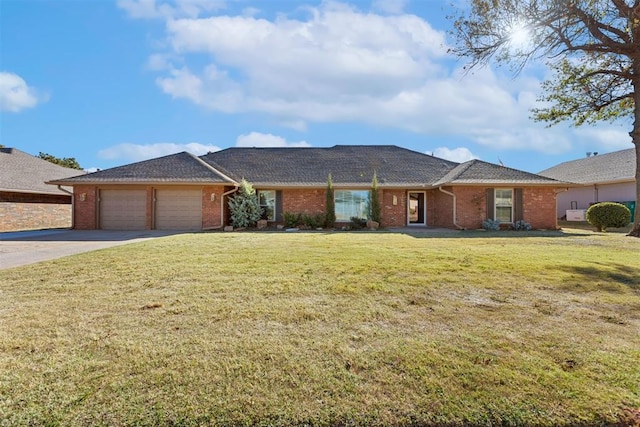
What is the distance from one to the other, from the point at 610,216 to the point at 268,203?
54.4 feet

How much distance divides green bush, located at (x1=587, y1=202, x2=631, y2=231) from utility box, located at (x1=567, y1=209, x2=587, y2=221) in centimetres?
582

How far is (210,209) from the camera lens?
16.2 meters

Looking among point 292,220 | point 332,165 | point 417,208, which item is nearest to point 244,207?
point 292,220

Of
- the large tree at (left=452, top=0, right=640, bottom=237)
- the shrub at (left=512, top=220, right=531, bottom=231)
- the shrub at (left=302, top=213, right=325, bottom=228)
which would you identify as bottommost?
the shrub at (left=512, top=220, right=531, bottom=231)

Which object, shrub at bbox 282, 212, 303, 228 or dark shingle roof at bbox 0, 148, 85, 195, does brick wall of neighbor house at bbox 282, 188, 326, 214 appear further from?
dark shingle roof at bbox 0, 148, 85, 195

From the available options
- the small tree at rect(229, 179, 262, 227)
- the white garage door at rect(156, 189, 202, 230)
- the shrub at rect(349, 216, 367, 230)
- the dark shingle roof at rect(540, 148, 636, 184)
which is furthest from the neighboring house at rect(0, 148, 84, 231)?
the dark shingle roof at rect(540, 148, 636, 184)

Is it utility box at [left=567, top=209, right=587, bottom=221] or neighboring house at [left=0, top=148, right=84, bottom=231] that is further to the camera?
utility box at [left=567, top=209, right=587, bottom=221]

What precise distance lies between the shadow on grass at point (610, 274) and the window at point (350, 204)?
38.9 ft

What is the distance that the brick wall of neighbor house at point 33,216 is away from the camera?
53.9ft

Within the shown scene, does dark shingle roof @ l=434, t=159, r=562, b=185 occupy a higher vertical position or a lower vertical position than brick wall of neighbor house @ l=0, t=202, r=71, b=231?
higher

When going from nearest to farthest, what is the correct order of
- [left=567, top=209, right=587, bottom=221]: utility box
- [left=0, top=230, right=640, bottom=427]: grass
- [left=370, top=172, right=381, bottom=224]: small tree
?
1. [left=0, top=230, right=640, bottom=427]: grass
2. [left=370, top=172, right=381, bottom=224]: small tree
3. [left=567, top=209, right=587, bottom=221]: utility box

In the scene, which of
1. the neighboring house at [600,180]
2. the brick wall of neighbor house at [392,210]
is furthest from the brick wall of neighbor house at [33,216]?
the neighboring house at [600,180]

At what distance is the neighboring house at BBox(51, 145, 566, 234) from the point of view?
15.9 m

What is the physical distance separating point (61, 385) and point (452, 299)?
398 centimetres
